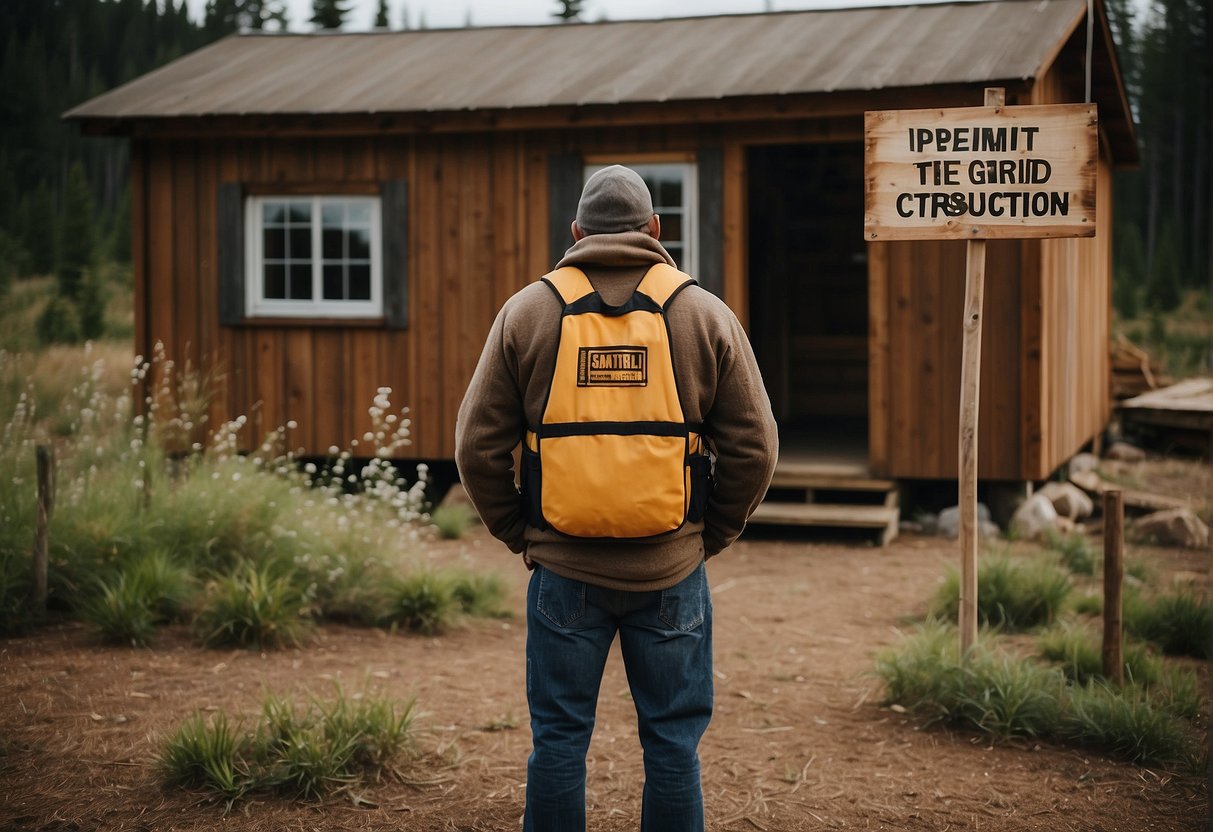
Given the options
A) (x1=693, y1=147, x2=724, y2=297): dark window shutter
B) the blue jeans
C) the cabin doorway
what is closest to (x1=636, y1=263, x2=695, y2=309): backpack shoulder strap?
the blue jeans

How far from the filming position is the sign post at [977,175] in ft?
15.2

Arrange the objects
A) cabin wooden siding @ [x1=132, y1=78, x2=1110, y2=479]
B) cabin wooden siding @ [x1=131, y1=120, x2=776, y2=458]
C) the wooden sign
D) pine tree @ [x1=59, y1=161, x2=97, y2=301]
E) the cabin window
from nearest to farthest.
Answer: the wooden sign → cabin wooden siding @ [x1=132, y1=78, x2=1110, y2=479] → the cabin window → cabin wooden siding @ [x1=131, y1=120, x2=776, y2=458] → pine tree @ [x1=59, y1=161, x2=97, y2=301]

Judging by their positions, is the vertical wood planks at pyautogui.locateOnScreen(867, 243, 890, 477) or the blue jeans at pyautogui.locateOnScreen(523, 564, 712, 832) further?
the vertical wood planks at pyautogui.locateOnScreen(867, 243, 890, 477)

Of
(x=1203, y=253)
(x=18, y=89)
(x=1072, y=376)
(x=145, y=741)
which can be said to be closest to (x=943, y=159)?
(x=145, y=741)

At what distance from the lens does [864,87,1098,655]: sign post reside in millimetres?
4633

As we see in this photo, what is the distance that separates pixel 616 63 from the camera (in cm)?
1039

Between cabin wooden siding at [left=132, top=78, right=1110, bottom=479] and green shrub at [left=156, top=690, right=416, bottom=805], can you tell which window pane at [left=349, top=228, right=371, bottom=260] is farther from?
green shrub at [left=156, top=690, right=416, bottom=805]

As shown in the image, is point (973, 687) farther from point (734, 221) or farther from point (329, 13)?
point (329, 13)

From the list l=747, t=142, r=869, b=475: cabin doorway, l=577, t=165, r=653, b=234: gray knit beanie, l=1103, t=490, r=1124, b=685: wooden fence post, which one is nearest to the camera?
l=577, t=165, r=653, b=234: gray knit beanie

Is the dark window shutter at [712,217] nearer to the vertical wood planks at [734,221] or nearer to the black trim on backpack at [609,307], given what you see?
the vertical wood planks at [734,221]

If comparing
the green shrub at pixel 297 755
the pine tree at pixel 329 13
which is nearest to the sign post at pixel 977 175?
the green shrub at pixel 297 755

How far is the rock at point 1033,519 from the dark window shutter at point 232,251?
20.7 ft

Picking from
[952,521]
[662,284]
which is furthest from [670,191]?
[662,284]

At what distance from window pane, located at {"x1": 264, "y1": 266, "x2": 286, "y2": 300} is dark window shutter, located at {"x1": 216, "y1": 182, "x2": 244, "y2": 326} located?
23 cm
